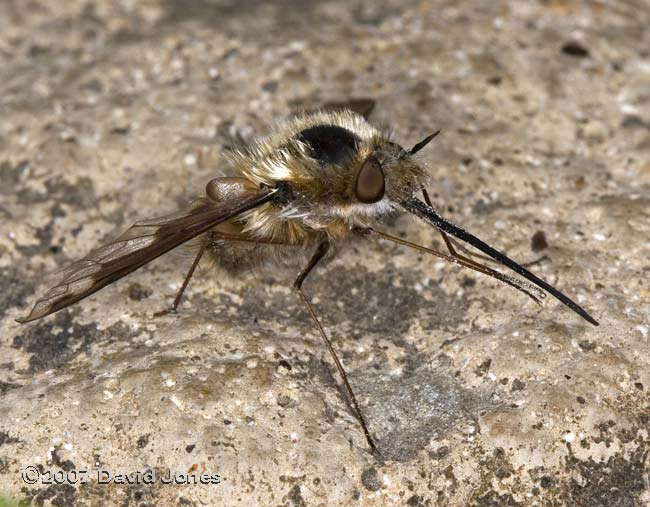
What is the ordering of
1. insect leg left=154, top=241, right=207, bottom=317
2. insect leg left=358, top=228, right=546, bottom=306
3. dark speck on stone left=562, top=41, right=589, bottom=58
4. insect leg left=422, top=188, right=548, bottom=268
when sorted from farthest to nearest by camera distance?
dark speck on stone left=562, top=41, right=589, bottom=58, insect leg left=422, top=188, right=548, bottom=268, insect leg left=154, top=241, right=207, bottom=317, insect leg left=358, top=228, right=546, bottom=306

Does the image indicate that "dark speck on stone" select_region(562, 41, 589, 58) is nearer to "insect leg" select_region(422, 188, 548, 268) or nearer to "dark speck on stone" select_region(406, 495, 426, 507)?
"insect leg" select_region(422, 188, 548, 268)

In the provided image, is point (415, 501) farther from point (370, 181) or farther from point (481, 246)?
point (370, 181)

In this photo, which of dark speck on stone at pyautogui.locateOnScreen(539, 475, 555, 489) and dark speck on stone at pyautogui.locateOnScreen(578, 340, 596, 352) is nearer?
dark speck on stone at pyautogui.locateOnScreen(539, 475, 555, 489)

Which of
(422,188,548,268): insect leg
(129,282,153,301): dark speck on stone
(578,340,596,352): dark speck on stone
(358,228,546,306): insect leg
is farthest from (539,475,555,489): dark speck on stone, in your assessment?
(129,282,153,301): dark speck on stone

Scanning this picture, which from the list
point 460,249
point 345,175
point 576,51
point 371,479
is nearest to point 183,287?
point 345,175

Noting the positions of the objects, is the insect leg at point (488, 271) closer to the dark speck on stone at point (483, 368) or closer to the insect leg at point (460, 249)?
the insect leg at point (460, 249)

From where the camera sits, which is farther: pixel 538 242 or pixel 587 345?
pixel 538 242

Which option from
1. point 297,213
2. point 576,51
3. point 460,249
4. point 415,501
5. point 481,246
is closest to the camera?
point 415,501

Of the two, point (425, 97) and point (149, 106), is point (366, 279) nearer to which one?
point (425, 97)

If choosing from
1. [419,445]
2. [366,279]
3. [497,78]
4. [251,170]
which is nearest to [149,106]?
[251,170]
